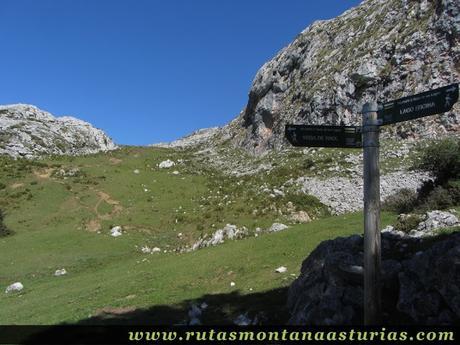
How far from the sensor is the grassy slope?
19.9m

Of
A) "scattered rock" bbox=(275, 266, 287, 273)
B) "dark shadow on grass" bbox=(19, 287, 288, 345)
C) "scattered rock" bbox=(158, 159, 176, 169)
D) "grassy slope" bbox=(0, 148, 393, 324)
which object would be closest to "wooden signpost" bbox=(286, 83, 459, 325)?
"dark shadow on grass" bbox=(19, 287, 288, 345)

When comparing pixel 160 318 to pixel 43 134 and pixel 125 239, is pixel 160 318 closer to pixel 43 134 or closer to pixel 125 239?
pixel 125 239

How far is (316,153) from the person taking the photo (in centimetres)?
5247

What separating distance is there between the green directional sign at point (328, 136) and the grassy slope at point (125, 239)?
682 centimetres

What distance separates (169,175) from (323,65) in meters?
31.2

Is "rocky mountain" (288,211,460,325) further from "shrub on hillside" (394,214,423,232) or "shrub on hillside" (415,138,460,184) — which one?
"shrub on hillside" (415,138,460,184)

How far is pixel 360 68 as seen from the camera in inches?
2254

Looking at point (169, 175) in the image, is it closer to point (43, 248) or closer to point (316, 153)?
point (316, 153)

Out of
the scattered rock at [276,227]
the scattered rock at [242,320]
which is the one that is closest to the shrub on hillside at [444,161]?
the scattered rock at [276,227]

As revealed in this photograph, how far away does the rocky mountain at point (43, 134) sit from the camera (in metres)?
98.0

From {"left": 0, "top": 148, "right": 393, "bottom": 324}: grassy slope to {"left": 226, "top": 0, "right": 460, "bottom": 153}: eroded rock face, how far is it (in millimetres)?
17520

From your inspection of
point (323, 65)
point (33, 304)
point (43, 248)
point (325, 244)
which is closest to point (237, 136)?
point (323, 65)

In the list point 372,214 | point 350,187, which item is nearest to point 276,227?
point 350,187

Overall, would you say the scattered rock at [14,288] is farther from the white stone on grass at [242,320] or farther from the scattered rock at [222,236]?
the white stone on grass at [242,320]
